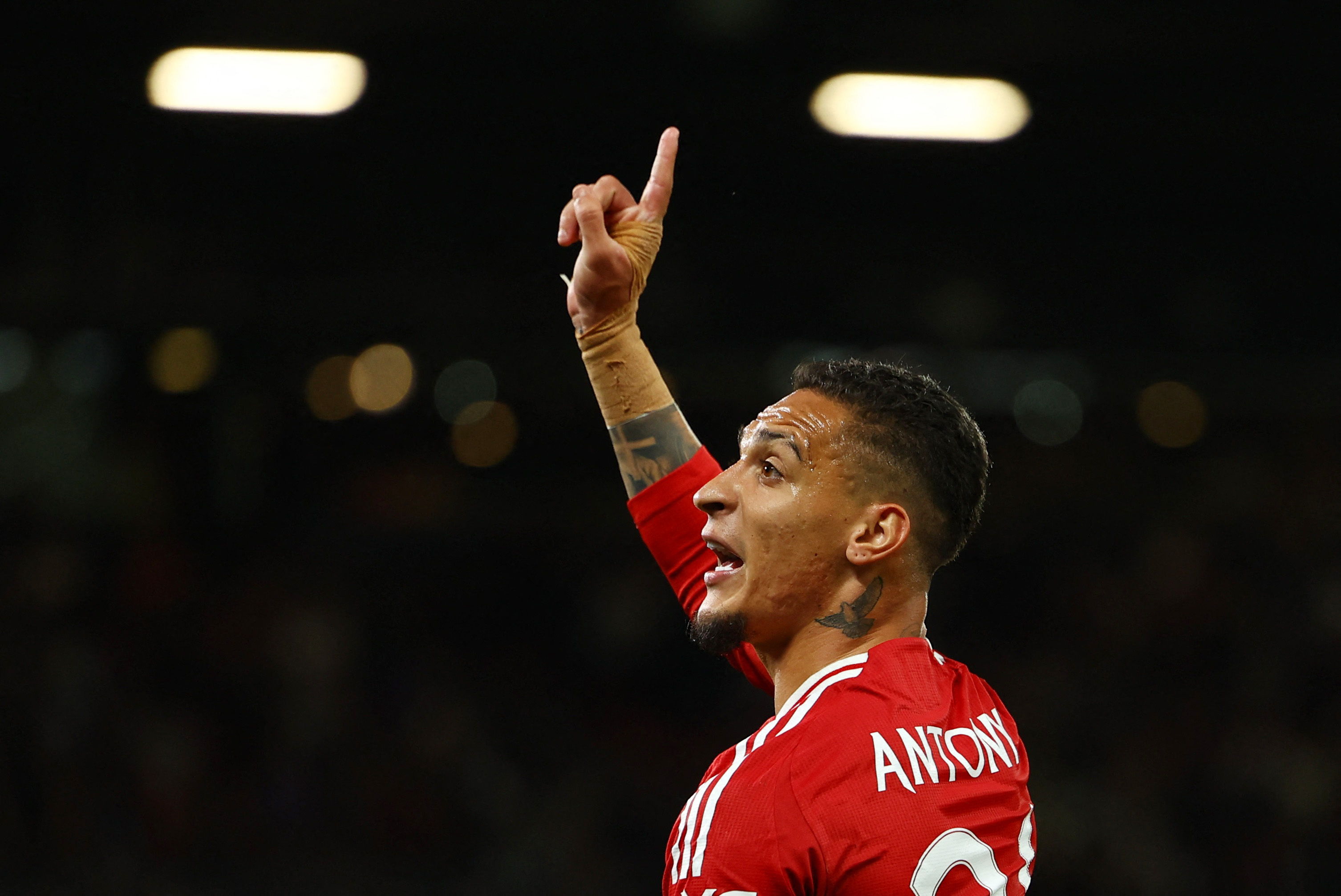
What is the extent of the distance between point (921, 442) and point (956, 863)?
0.60 meters

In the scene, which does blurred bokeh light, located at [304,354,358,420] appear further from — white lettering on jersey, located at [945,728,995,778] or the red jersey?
white lettering on jersey, located at [945,728,995,778]

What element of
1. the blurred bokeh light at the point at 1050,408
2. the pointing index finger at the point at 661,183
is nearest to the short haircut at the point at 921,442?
the pointing index finger at the point at 661,183

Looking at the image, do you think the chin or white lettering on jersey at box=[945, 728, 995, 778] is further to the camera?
the chin

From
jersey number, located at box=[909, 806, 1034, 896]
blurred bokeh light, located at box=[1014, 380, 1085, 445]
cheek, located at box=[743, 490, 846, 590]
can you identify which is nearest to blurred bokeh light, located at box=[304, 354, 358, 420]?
blurred bokeh light, located at box=[1014, 380, 1085, 445]

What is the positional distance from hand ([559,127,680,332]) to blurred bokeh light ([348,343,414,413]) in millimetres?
3963

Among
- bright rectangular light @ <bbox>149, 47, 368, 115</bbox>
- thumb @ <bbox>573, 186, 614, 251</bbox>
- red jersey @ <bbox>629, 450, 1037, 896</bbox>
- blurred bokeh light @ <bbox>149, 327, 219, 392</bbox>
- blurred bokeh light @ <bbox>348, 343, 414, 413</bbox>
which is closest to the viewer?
red jersey @ <bbox>629, 450, 1037, 896</bbox>

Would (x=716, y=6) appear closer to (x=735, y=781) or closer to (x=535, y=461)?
(x=535, y=461)

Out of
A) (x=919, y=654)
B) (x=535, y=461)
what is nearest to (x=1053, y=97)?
(x=535, y=461)

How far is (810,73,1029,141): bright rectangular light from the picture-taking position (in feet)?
17.0

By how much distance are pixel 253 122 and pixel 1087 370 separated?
435cm

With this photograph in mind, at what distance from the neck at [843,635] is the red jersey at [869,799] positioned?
0.19 ft

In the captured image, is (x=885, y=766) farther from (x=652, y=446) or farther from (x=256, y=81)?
(x=256, y=81)

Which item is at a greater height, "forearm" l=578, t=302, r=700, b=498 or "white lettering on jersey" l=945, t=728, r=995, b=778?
"forearm" l=578, t=302, r=700, b=498

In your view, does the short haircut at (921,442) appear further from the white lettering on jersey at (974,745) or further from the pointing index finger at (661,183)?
the pointing index finger at (661,183)
